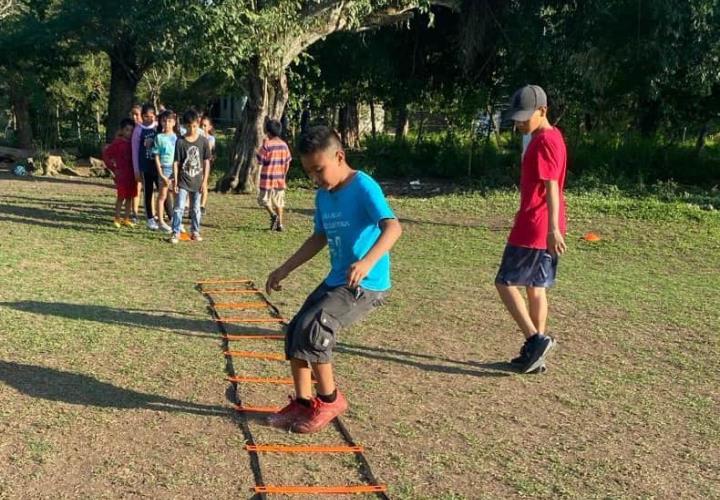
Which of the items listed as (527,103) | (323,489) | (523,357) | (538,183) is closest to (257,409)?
(323,489)

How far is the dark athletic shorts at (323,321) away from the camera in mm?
4027

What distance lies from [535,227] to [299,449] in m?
2.23

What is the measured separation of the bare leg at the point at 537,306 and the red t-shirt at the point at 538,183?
1.03 feet

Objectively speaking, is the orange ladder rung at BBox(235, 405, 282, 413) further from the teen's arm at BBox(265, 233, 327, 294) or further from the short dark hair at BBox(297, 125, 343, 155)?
the short dark hair at BBox(297, 125, 343, 155)

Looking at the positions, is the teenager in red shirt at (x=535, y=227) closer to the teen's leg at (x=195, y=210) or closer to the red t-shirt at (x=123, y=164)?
the teen's leg at (x=195, y=210)

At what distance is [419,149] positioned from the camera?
19.6 metres

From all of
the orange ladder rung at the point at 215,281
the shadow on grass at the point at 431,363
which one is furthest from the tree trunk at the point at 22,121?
the shadow on grass at the point at 431,363

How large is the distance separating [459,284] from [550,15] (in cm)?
968

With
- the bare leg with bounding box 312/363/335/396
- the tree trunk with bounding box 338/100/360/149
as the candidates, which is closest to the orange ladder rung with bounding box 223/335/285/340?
the bare leg with bounding box 312/363/335/396

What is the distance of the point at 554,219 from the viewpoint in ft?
16.7

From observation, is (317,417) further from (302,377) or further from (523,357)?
(523,357)

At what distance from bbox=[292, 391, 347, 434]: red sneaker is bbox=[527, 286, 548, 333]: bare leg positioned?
5.62ft

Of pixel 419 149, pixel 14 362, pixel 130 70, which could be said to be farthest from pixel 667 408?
pixel 130 70

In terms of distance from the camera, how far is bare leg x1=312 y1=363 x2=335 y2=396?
4.16m
